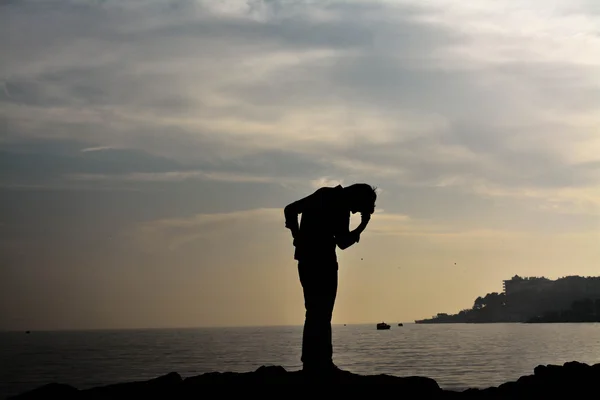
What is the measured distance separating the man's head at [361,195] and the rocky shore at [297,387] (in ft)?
A: 9.31

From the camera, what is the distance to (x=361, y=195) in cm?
1225

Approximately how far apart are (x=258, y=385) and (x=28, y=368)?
64.4 metres

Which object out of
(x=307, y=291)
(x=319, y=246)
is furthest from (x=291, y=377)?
(x=319, y=246)

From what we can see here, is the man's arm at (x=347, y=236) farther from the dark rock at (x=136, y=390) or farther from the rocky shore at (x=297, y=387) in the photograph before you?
the dark rock at (x=136, y=390)

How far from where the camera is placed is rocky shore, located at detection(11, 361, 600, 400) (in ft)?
38.3

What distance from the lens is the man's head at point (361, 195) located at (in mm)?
12250

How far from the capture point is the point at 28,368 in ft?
229

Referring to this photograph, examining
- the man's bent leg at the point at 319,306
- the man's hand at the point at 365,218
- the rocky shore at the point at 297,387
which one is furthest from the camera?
the man's hand at the point at 365,218

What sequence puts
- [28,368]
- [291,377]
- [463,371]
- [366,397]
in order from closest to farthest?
[366,397], [291,377], [463,371], [28,368]

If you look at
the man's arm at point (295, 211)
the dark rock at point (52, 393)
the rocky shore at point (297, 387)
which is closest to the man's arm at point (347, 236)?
the man's arm at point (295, 211)

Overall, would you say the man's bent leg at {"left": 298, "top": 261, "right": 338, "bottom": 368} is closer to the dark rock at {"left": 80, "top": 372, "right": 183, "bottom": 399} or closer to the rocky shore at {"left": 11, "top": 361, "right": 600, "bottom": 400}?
the rocky shore at {"left": 11, "top": 361, "right": 600, "bottom": 400}

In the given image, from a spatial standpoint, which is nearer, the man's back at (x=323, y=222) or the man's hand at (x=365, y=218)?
the man's back at (x=323, y=222)

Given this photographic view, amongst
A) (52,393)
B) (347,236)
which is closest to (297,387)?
(347,236)

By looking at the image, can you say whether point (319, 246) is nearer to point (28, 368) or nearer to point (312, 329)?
point (312, 329)
